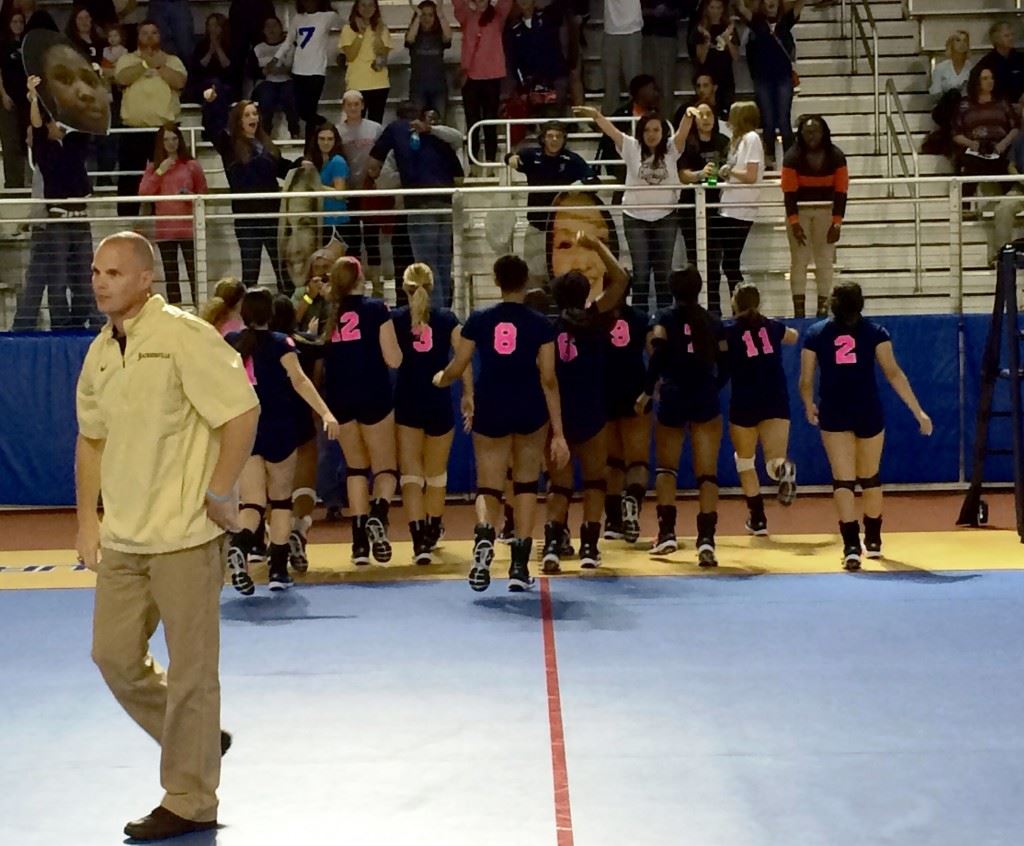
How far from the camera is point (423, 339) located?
12.6 metres

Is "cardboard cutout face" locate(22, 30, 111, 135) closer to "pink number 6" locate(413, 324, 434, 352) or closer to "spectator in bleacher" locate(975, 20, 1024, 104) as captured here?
"pink number 6" locate(413, 324, 434, 352)

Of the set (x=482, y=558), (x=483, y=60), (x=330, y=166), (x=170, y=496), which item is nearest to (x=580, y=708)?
(x=170, y=496)

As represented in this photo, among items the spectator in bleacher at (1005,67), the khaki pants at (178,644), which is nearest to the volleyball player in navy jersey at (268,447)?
the khaki pants at (178,644)

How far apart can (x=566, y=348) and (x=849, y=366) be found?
1.99 m

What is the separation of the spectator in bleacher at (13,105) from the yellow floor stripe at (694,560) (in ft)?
23.7

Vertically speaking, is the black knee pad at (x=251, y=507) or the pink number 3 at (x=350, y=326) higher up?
the pink number 3 at (x=350, y=326)

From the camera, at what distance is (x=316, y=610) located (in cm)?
1096

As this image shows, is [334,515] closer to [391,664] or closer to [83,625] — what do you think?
[83,625]

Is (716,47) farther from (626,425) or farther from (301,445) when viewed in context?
(301,445)

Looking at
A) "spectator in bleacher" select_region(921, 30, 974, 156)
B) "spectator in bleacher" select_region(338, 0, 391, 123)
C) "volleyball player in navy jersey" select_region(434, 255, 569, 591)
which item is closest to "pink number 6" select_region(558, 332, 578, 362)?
"volleyball player in navy jersey" select_region(434, 255, 569, 591)

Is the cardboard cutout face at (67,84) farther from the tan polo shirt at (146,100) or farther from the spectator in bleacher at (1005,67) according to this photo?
the spectator in bleacher at (1005,67)

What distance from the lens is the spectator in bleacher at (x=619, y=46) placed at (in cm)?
1928

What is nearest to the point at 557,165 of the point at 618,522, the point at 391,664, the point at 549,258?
the point at 549,258

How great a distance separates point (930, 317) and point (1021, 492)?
3102 millimetres
